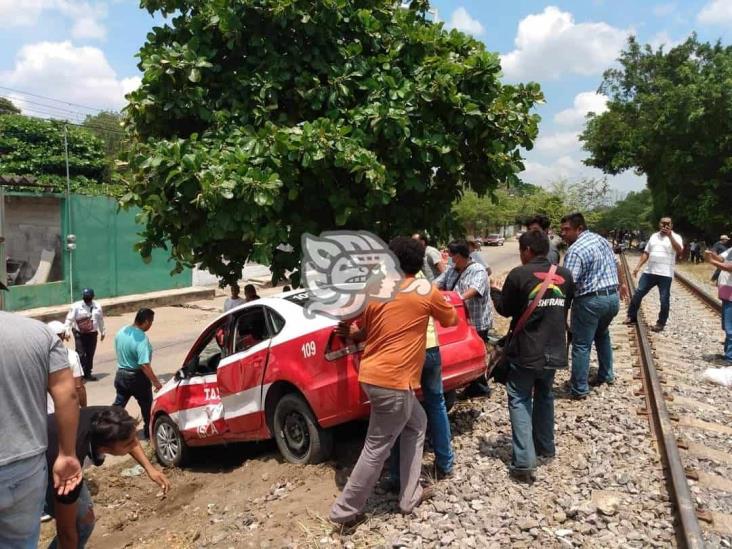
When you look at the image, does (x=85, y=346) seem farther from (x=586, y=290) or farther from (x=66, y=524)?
(x=586, y=290)

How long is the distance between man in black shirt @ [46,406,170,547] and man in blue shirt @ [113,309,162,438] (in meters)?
3.13

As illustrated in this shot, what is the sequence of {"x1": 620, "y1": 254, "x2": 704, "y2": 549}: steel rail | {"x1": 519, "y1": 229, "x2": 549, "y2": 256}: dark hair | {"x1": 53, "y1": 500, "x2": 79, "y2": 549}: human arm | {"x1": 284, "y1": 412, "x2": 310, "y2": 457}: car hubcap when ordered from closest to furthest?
{"x1": 53, "y1": 500, "x2": 79, "y2": 549}: human arm → {"x1": 620, "y1": 254, "x2": 704, "y2": 549}: steel rail → {"x1": 519, "y1": 229, "x2": 549, "y2": 256}: dark hair → {"x1": 284, "y1": 412, "x2": 310, "y2": 457}: car hubcap

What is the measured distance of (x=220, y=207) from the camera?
4176 mm

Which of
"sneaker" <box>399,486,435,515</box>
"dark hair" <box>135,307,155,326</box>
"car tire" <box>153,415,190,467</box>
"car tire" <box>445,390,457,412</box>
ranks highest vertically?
"dark hair" <box>135,307,155,326</box>

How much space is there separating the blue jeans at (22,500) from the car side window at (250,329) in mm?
2531

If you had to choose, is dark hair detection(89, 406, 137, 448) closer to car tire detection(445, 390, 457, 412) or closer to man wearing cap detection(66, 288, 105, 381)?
car tire detection(445, 390, 457, 412)

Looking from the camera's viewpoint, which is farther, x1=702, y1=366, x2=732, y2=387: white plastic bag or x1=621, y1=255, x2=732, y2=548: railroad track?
x1=702, y1=366, x2=732, y2=387: white plastic bag

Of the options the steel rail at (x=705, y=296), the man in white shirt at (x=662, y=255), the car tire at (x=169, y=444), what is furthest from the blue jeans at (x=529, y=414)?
the steel rail at (x=705, y=296)

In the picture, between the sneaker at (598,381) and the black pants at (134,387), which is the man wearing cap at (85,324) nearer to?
the black pants at (134,387)

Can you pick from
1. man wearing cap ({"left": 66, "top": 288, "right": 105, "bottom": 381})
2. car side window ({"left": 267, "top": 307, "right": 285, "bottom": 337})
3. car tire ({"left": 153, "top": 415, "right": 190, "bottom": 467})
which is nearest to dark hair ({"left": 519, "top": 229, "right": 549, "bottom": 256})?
car side window ({"left": 267, "top": 307, "right": 285, "bottom": 337})

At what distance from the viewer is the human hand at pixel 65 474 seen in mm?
2906

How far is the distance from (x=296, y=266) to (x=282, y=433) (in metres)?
1.43

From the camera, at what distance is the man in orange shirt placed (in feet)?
12.0

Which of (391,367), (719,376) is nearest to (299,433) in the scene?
(391,367)
